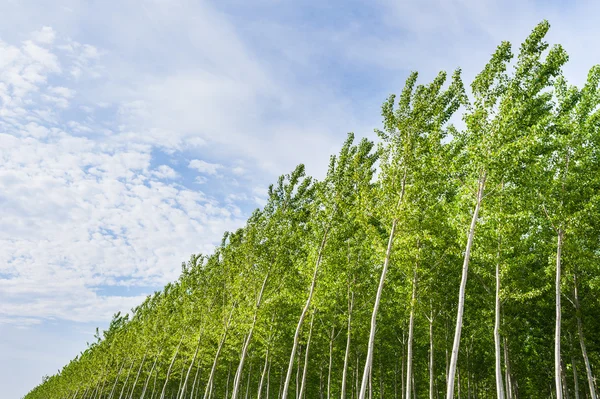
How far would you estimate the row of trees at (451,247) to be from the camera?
18.1 meters

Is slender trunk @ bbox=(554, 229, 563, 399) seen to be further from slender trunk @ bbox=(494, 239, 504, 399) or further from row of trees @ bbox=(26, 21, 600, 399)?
slender trunk @ bbox=(494, 239, 504, 399)

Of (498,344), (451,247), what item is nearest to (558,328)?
(498,344)

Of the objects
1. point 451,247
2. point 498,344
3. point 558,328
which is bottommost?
point 498,344

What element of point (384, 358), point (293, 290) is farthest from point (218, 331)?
point (384, 358)

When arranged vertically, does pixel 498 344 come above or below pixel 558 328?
→ below

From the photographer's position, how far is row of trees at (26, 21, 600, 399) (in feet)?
59.5

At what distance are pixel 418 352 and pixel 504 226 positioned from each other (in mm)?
20192

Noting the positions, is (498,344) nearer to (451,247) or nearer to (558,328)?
(558,328)

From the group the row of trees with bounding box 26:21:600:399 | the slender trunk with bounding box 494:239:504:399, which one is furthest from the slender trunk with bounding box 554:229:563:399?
the slender trunk with bounding box 494:239:504:399

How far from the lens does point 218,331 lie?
3114 centimetres

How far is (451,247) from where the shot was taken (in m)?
19.1

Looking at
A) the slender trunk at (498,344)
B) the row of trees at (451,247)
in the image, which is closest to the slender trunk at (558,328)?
the row of trees at (451,247)

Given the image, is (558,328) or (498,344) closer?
(558,328)

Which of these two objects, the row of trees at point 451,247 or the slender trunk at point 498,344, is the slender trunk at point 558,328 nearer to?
the row of trees at point 451,247
